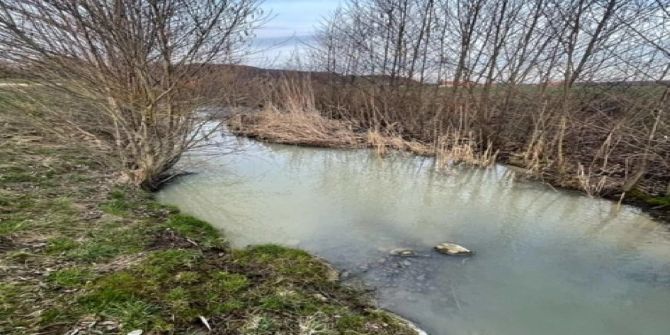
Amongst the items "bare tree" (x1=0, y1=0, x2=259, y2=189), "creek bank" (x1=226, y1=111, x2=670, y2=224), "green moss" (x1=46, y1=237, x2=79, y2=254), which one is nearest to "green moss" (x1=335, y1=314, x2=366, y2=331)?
"green moss" (x1=46, y1=237, x2=79, y2=254)

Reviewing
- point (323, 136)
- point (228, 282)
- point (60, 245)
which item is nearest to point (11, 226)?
point (60, 245)

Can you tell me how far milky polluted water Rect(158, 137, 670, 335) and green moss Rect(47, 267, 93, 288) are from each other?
131 centimetres

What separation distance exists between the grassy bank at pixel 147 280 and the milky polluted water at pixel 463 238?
14.0 inches

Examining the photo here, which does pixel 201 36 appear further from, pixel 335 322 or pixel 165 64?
pixel 335 322

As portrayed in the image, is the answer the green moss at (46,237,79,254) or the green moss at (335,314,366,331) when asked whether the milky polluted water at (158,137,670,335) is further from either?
the green moss at (46,237,79,254)

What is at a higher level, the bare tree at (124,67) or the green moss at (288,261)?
the bare tree at (124,67)

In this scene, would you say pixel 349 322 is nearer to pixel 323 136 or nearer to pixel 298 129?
pixel 323 136

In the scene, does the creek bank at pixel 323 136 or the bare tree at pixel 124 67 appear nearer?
the bare tree at pixel 124 67

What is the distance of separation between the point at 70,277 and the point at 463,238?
3.30 meters

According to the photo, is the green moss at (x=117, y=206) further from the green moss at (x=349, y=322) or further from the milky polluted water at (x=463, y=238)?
the green moss at (x=349, y=322)

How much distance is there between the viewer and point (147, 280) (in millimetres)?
2664

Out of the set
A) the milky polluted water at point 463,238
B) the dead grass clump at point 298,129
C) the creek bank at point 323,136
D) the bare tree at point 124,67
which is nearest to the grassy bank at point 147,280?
the milky polluted water at point 463,238

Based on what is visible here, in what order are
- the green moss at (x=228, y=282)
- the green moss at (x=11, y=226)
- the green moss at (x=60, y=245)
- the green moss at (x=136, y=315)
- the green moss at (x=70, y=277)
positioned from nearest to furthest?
the green moss at (x=136, y=315), the green moss at (x=70, y=277), the green moss at (x=228, y=282), the green moss at (x=60, y=245), the green moss at (x=11, y=226)

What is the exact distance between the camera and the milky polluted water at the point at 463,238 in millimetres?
2807
